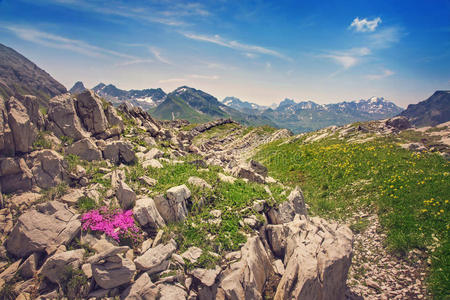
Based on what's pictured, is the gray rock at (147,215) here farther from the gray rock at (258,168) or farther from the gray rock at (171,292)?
the gray rock at (258,168)

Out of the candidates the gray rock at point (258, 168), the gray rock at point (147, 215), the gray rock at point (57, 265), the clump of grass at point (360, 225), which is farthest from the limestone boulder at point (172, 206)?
the clump of grass at point (360, 225)

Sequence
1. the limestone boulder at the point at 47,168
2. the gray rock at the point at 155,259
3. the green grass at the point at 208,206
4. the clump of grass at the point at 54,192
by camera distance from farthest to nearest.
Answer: the limestone boulder at the point at 47,168 → the clump of grass at the point at 54,192 → the green grass at the point at 208,206 → the gray rock at the point at 155,259

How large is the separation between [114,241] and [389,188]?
2392 centimetres

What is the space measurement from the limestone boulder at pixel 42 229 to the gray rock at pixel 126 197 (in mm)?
2582

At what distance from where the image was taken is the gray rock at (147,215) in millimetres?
12861

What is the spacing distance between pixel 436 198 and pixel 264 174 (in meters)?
15.5

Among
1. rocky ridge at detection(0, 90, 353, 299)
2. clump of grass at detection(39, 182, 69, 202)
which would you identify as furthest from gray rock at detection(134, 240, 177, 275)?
clump of grass at detection(39, 182, 69, 202)

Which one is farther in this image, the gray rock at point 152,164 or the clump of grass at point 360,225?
the gray rock at point 152,164

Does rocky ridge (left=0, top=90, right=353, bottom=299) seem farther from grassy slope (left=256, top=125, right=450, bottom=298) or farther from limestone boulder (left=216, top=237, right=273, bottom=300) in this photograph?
grassy slope (left=256, top=125, right=450, bottom=298)

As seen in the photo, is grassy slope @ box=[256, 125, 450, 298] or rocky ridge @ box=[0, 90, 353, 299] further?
grassy slope @ box=[256, 125, 450, 298]

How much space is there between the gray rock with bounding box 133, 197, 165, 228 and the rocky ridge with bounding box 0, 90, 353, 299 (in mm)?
59

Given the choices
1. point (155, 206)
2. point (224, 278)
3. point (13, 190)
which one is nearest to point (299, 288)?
point (224, 278)

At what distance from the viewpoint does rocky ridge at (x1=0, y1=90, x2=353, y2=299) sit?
31.2ft

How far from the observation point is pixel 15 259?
9867 mm
